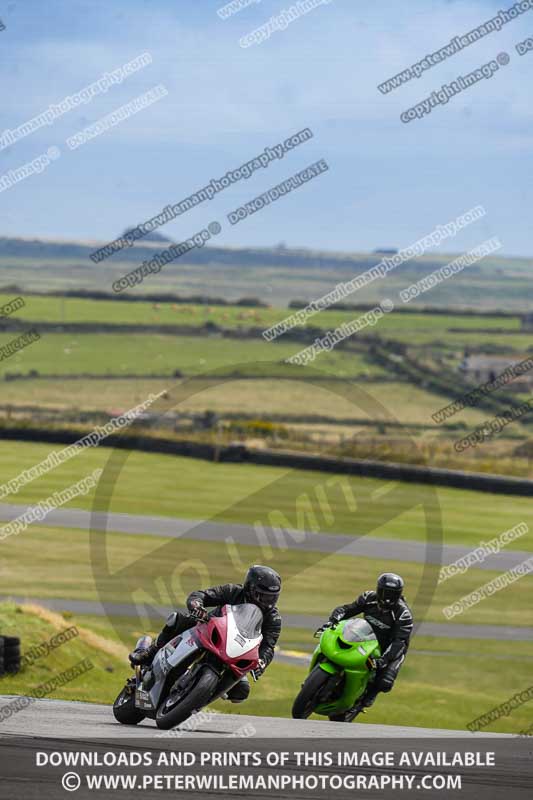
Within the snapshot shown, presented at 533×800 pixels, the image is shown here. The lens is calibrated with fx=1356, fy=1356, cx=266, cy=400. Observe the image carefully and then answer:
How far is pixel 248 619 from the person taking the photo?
1017 centimetres

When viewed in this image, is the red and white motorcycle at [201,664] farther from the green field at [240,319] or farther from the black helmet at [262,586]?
the green field at [240,319]

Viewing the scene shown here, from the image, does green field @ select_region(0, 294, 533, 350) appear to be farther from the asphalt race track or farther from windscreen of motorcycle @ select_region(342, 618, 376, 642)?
the asphalt race track

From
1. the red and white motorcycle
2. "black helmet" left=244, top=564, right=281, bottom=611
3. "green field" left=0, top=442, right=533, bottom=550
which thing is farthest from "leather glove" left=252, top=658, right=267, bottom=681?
"green field" left=0, top=442, right=533, bottom=550

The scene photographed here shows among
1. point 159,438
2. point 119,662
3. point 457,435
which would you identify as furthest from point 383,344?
point 119,662

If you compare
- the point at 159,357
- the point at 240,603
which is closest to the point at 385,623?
the point at 240,603

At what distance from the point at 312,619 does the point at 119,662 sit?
800cm

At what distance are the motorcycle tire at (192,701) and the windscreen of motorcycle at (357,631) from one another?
240cm

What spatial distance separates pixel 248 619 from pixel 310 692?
2198 mm

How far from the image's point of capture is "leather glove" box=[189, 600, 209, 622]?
33.3ft

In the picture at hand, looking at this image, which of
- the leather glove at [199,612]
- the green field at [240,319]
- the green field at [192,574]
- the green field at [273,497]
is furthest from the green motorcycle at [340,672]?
the green field at [240,319]

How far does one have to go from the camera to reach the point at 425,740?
34.1 ft

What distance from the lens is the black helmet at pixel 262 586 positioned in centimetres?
1035

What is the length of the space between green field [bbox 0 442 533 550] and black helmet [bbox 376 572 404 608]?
95.6 feet

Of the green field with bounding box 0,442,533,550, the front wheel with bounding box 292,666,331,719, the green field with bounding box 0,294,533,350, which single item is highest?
the front wheel with bounding box 292,666,331,719
